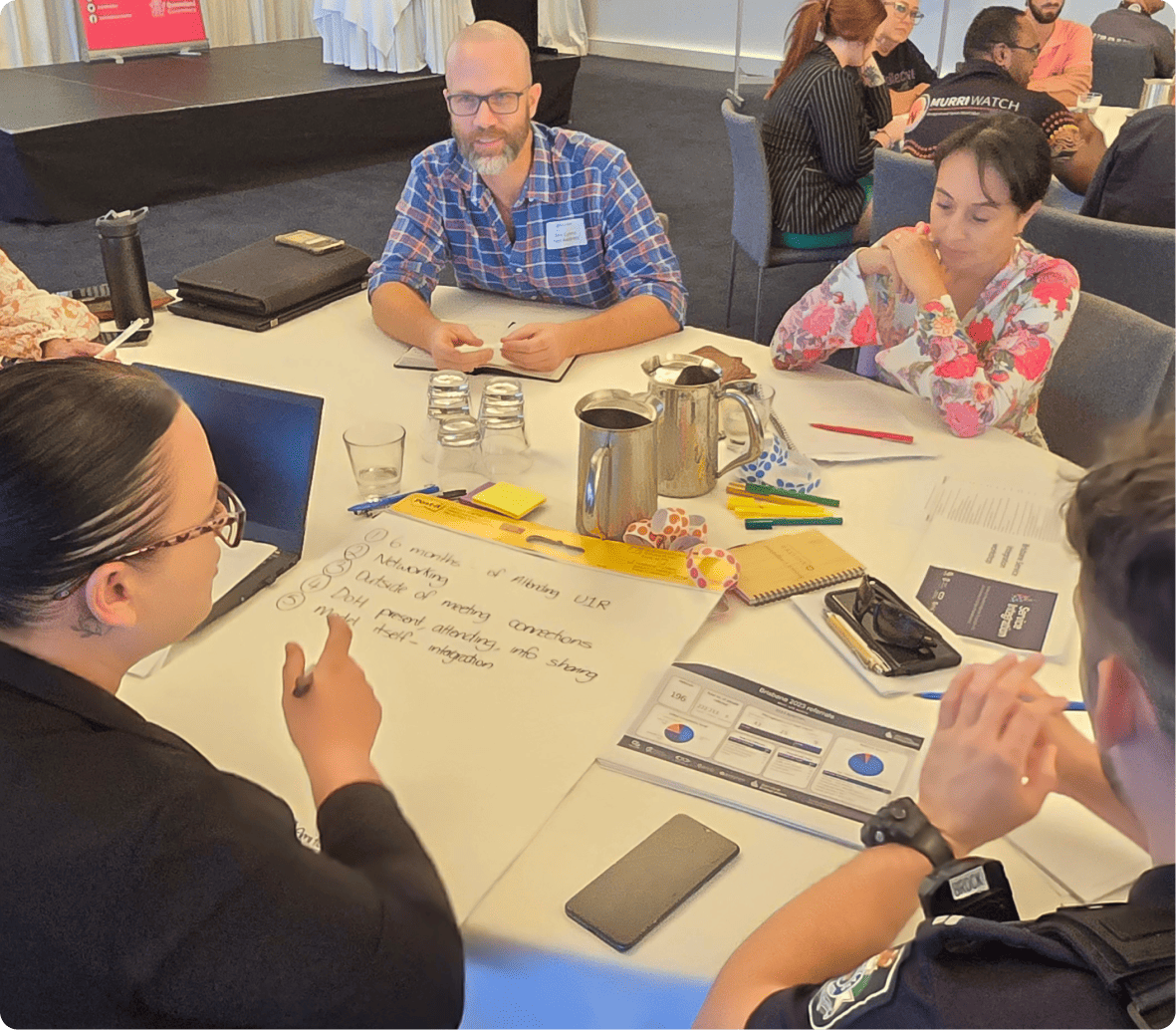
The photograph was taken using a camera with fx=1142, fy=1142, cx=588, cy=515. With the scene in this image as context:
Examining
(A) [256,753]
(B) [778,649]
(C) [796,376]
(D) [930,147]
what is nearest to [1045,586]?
(B) [778,649]

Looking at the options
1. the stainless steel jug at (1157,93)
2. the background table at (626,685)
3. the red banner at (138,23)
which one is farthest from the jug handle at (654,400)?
the red banner at (138,23)

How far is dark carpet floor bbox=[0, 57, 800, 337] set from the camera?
451 cm

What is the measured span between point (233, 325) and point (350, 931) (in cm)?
157

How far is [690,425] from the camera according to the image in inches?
60.0

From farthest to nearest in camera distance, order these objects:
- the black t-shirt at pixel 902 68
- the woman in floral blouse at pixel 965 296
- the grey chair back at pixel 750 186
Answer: the black t-shirt at pixel 902 68, the grey chair back at pixel 750 186, the woman in floral blouse at pixel 965 296

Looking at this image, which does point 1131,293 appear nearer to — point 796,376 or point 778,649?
point 796,376

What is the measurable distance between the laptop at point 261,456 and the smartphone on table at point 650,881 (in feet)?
1.89

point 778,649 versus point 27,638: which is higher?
point 27,638

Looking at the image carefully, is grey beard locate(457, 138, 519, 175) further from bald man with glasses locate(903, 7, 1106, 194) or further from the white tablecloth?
the white tablecloth

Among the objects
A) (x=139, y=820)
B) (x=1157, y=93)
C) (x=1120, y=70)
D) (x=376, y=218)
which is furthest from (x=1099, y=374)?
(x=376, y=218)

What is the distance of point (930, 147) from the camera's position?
354cm

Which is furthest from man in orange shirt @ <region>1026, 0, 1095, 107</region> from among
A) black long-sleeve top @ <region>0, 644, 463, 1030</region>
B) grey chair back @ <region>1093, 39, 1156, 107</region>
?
black long-sleeve top @ <region>0, 644, 463, 1030</region>

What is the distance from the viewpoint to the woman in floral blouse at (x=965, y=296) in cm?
181

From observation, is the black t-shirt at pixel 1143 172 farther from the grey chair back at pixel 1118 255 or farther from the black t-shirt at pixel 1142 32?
the black t-shirt at pixel 1142 32
